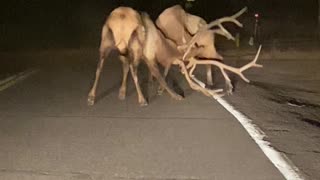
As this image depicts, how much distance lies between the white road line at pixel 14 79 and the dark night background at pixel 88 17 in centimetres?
965

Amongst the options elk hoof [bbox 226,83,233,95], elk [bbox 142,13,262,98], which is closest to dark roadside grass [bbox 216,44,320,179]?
elk hoof [bbox 226,83,233,95]

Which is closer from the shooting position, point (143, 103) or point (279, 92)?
point (143, 103)

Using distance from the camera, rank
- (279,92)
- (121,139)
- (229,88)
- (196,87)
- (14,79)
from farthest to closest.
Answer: (14,79), (279,92), (229,88), (196,87), (121,139)

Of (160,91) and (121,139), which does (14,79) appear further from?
(121,139)

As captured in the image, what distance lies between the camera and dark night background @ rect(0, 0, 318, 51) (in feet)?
102

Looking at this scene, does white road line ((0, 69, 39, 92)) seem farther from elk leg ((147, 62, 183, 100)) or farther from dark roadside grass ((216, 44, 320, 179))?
dark roadside grass ((216, 44, 320, 179))

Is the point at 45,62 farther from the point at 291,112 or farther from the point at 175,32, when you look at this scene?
the point at 291,112

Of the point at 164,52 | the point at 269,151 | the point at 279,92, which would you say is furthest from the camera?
the point at 279,92

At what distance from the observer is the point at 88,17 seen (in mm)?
36719

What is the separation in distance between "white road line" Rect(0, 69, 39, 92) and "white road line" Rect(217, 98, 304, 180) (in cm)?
581

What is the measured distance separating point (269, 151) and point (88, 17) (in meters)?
28.3

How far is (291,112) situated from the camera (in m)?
12.7

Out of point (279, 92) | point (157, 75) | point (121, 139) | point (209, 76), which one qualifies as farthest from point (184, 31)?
point (121, 139)

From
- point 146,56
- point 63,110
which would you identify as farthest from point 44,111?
point 146,56
